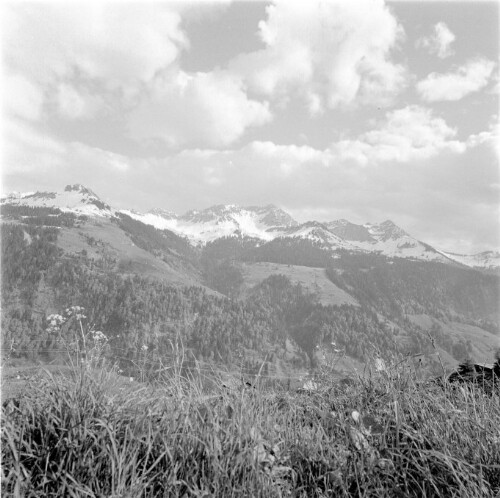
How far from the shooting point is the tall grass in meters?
3.70

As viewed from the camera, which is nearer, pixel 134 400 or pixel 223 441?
pixel 223 441

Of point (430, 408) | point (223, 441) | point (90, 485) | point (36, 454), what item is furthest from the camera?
point (430, 408)

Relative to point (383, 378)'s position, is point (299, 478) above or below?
below

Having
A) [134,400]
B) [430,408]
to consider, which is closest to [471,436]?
[430,408]

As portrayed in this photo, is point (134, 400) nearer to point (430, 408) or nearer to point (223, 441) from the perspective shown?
point (223, 441)

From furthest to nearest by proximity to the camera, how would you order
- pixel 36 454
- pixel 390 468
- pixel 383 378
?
Result: pixel 383 378, pixel 390 468, pixel 36 454

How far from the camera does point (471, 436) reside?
4.70 metres

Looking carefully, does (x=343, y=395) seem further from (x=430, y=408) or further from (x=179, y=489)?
(x=179, y=489)

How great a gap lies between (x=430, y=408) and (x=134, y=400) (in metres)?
3.59

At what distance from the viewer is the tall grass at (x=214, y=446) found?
12.1 feet

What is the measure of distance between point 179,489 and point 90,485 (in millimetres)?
723

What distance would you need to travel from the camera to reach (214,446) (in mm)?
4012

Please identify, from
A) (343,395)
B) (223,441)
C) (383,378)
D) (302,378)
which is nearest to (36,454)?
(223,441)

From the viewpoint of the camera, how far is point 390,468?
4508 mm
